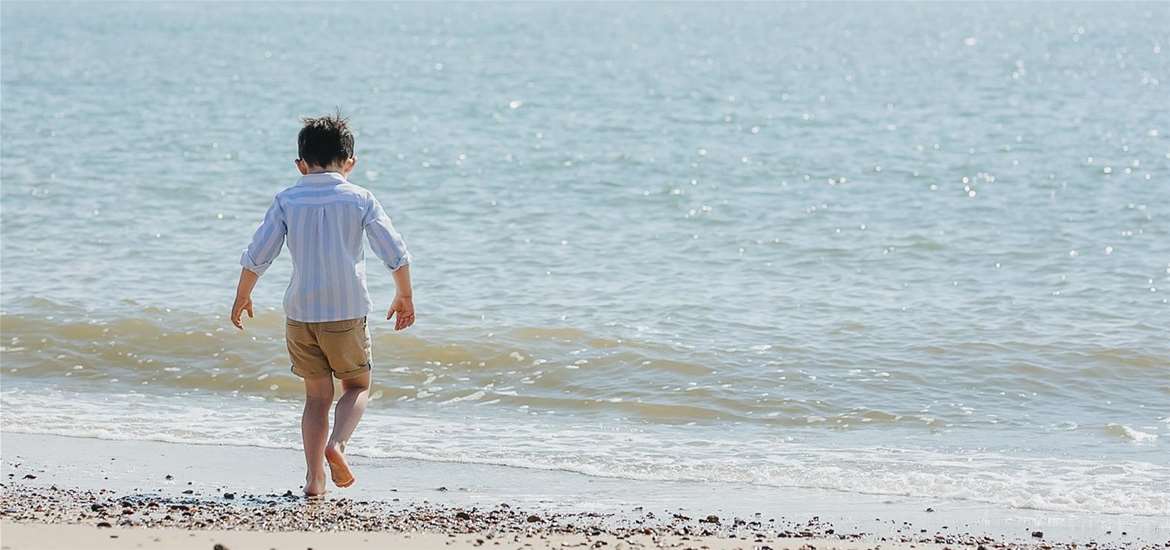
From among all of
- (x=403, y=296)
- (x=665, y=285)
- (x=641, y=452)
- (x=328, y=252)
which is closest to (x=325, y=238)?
(x=328, y=252)

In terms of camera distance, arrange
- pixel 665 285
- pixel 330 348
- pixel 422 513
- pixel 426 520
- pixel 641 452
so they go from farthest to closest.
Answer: pixel 665 285, pixel 641 452, pixel 330 348, pixel 422 513, pixel 426 520

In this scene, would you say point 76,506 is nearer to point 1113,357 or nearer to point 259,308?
point 259,308

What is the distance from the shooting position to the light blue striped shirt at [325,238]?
5648 mm

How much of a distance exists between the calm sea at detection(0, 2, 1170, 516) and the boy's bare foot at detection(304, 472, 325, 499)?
3.07ft

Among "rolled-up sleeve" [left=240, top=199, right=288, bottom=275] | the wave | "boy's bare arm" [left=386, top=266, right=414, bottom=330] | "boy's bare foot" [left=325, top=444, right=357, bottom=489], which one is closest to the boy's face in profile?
"rolled-up sleeve" [left=240, top=199, right=288, bottom=275]

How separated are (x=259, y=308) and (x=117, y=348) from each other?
115 centimetres

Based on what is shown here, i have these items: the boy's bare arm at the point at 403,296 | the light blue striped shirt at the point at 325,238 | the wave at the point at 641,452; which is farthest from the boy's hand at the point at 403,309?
the wave at the point at 641,452

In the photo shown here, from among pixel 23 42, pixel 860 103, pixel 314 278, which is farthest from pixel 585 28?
pixel 314 278

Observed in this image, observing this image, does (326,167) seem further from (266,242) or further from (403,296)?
(403,296)

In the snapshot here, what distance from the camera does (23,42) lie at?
44.4 meters

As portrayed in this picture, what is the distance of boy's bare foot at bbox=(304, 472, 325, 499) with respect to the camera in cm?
595

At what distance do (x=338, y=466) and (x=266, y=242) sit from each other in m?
0.87

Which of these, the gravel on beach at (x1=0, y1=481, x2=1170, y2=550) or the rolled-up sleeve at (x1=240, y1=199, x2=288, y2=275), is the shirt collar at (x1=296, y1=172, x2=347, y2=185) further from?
the gravel on beach at (x1=0, y1=481, x2=1170, y2=550)

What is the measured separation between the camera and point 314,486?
19.5 ft
